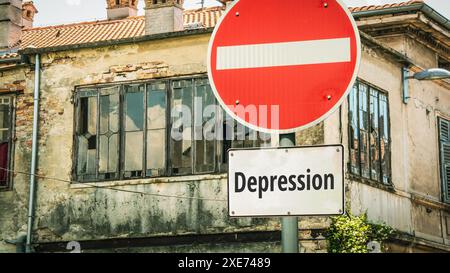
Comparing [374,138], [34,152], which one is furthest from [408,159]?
[34,152]

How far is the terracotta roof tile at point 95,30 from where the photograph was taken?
2727cm

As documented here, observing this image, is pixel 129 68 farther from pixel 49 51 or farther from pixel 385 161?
pixel 385 161

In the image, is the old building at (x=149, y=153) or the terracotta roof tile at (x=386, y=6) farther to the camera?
the terracotta roof tile at (x=386, y=6)

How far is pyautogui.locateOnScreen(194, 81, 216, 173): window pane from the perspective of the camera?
1580 cm

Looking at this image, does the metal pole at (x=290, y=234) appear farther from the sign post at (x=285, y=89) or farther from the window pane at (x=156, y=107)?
the window pane at (x=156, y=107)

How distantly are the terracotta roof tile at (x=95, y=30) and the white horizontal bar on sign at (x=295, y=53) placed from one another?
2234cm

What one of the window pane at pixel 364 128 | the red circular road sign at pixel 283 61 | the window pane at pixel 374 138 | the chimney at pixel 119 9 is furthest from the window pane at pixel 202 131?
the chimney at pixel 119 9

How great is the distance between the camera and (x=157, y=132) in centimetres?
1623

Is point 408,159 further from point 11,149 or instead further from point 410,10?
point 11,149

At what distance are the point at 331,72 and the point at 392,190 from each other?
1421cm

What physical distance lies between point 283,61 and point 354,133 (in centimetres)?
1284

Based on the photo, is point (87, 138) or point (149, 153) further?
point (87, 138)

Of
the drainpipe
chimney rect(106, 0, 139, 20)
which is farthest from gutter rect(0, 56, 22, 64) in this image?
chimney rect(106, 0, 139, 20)
